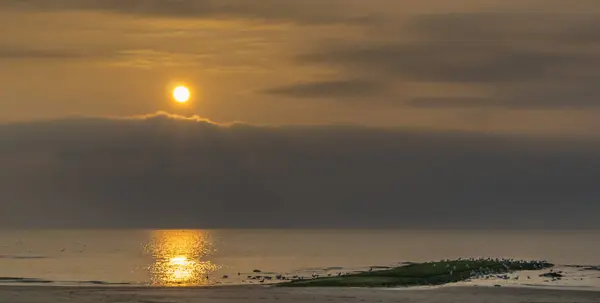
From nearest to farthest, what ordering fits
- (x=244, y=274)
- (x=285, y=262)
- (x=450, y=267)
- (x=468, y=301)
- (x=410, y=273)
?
1. (x=468, y=301)
2. (x=410, y=273)
3. (x=450, y=267)
4. (x=244, y=274)
5. (x=285, y=262)

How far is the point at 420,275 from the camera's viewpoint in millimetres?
93625

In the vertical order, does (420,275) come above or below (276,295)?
above

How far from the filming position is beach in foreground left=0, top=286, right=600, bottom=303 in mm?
67312

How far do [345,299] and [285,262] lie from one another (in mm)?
79378

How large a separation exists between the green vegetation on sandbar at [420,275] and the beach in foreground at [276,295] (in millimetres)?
5741

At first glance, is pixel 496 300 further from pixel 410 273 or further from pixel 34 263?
pixel 34 263

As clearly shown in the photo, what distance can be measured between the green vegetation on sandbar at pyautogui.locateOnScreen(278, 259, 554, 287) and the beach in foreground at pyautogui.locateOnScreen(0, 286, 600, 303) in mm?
5741

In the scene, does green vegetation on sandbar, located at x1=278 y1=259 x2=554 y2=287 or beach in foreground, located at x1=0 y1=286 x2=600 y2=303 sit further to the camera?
green vegetation on sandbar, located at x1=278 y1=259 x2=554 y2=287

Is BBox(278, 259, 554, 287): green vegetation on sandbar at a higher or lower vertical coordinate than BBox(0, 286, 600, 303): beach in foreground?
higher

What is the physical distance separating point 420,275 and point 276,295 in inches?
1009

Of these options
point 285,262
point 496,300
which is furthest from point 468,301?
point 285,262

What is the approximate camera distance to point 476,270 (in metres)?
104

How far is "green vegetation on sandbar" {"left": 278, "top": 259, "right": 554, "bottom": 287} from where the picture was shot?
8425 centimetres

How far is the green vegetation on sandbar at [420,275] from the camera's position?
84250mm
